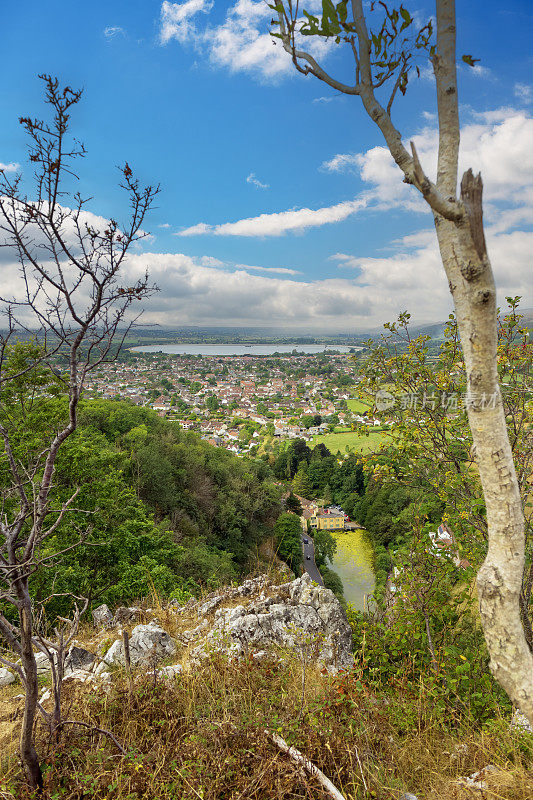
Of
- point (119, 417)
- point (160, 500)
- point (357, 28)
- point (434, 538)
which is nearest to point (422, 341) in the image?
point (434, 538)

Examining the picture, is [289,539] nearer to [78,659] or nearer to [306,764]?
[78,659]

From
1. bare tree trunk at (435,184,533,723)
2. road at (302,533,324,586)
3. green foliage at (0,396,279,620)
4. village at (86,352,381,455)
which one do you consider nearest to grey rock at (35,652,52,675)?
green foliage at (0,396,279,620)

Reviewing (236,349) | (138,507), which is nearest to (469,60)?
(138,507)

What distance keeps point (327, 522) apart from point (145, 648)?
3591 centimetres

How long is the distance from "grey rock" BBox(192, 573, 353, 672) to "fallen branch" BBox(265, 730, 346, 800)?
1185mm

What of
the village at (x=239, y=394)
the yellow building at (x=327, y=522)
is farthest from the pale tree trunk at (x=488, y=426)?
the village at (x=239, y=394)

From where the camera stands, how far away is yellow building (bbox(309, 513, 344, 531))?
123ft

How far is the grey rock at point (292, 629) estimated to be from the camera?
13.1ft

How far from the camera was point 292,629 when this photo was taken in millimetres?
4387

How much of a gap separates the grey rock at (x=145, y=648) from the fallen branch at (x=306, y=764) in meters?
1.79

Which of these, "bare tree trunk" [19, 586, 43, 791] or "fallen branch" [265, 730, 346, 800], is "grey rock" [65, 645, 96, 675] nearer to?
"bare tree trunk" [19, 586, 43, 791]

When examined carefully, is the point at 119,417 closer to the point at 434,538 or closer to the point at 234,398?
the point at 434,538

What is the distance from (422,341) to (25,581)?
4124 mm

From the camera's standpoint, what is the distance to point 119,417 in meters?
26.8
